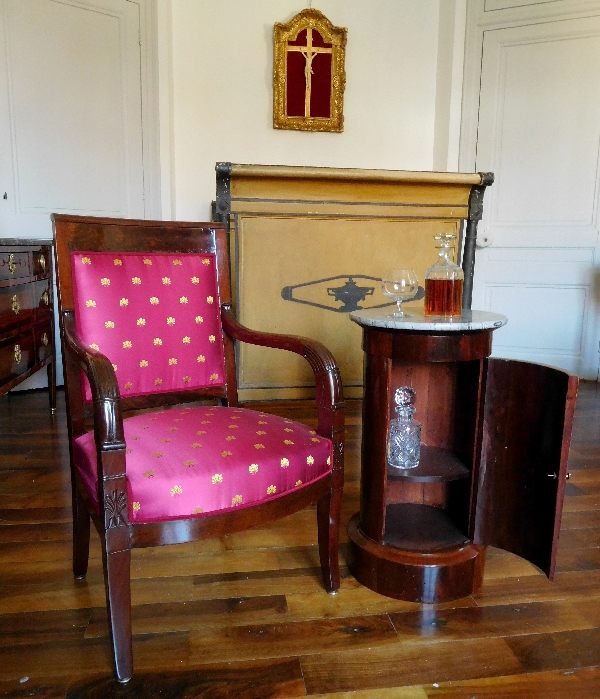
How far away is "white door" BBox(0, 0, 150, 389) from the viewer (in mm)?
3051

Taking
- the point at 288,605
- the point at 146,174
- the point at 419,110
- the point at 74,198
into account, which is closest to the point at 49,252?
the point at 74,198

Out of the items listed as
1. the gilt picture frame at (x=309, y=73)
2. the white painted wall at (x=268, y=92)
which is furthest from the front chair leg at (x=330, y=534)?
the gilt picture frame at (x=309, y=73)

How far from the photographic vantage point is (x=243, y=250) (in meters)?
2.51

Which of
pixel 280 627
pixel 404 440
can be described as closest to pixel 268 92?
pixel 404 440

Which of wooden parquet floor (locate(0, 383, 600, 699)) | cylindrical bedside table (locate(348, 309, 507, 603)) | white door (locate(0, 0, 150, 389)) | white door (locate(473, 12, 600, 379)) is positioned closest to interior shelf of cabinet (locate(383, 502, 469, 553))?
cylindrical bedside table (locate(348, 309, 507, 603))

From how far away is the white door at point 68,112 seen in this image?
3.05 m

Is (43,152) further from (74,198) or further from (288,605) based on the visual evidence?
(288,605)

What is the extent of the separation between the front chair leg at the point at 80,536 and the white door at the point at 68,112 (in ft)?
7.41

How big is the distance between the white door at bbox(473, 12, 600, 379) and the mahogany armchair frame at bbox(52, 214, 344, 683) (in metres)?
2.84

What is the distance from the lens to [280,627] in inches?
49.8

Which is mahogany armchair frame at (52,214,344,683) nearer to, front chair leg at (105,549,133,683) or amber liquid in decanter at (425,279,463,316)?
front chair leg at (105,549,133,683)

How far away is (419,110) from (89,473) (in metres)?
3.83

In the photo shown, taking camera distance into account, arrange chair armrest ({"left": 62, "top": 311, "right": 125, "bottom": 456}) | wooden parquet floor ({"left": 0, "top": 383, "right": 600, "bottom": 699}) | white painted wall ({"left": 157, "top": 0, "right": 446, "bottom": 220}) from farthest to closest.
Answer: white painted wall ({"left": 157, "top": 0, "right": 446, "bottom": 220}) < wooden parquet floor ({"left": 0, "top": 383, "right": 600, "bottom": 699}) < chair armrest ({"left": 62, "top": 311, "right": 125, "bottom": 456})

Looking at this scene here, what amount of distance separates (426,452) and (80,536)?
93 cm
